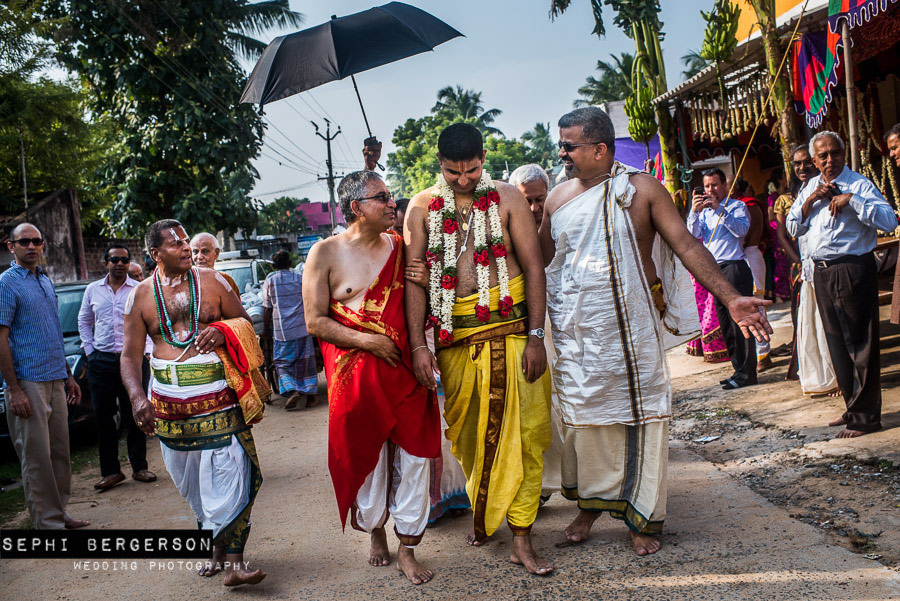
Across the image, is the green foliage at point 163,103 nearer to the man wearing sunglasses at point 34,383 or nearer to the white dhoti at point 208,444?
the man wearing sunglasses at point 34,383

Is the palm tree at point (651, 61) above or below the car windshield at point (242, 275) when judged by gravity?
above

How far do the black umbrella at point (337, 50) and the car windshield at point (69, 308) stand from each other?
13.1 feet

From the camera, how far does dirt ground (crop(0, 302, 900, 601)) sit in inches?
122

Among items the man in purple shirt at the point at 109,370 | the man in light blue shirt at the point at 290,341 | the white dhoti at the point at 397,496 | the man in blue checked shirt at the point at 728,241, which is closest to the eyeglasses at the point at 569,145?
the white dhoti at the point at 397,496

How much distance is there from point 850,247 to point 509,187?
2.66 metres

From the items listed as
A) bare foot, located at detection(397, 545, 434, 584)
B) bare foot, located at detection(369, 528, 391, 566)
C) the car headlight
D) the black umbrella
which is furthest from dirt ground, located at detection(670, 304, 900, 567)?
the car headlight

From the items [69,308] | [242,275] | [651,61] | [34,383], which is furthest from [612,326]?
[242,275]

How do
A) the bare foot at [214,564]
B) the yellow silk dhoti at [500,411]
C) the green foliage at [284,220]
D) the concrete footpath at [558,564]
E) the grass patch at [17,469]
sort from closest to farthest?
the concrete footpath at [558,564] < the yellow silk dhoti at [500,411] < the bare foot at [214,564] < the grass patch at [17,469] < the green foliage at [284,220]

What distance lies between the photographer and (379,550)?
150 inches

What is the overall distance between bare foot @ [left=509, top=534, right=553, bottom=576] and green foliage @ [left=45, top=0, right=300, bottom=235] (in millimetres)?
14381

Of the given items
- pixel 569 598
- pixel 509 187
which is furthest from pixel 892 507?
pixel 509 187

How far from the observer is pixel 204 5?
16953mm

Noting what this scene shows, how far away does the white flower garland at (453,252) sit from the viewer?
3.60 metres

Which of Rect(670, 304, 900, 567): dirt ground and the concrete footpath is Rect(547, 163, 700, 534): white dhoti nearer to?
the concrete footpath
